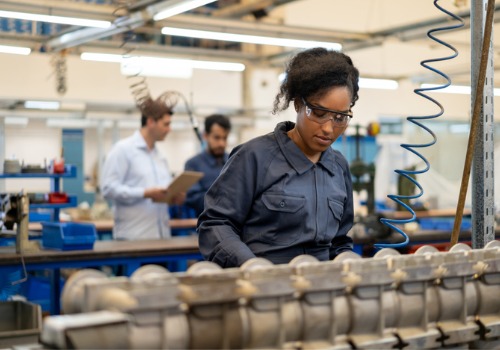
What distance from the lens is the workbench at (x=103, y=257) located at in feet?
11.1

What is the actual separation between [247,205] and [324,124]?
0.87ft

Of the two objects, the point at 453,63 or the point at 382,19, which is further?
the point at 453,63

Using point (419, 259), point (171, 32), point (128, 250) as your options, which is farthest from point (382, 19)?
point (419, 259)

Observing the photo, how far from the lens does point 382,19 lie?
914 cm

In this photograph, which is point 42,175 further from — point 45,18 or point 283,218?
point 283,218

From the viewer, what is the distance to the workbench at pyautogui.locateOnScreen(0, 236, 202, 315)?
3.38m

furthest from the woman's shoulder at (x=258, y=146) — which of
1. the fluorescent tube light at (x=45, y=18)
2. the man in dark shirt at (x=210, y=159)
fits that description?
the fluorescent tube light at (x=45, y=18)


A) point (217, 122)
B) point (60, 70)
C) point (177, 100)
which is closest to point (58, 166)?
point (177, 100)

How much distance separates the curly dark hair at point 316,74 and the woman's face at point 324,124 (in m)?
0.02

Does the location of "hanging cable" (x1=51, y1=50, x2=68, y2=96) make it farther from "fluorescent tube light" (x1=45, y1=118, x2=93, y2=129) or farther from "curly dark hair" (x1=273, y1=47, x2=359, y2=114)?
"curly dark hair" (x1=273, y1=47, x2=359, y2=114)

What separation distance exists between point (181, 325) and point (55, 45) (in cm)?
779

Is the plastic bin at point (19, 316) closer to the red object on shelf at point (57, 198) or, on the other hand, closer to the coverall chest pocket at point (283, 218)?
the coverall chest pocket at point (283, 218)

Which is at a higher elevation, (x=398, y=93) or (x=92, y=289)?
(x=398, y=93)

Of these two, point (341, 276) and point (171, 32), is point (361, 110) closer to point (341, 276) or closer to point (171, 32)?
point (171, 32)
